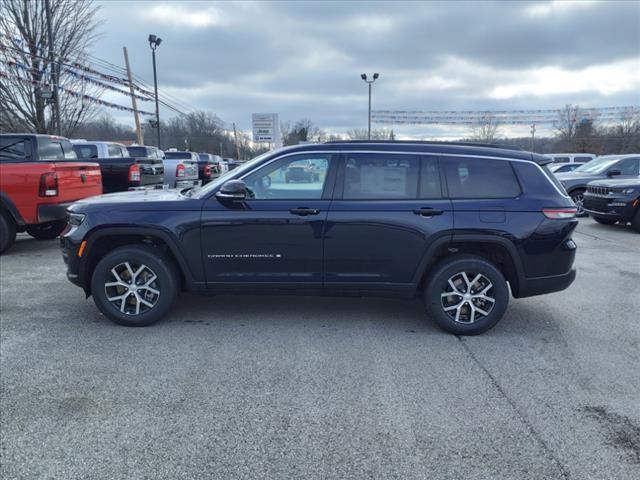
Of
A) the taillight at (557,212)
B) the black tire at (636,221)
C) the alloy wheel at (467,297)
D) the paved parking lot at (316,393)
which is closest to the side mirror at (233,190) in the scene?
the paved parking lot at (316,393)

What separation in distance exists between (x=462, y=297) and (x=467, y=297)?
5 cm

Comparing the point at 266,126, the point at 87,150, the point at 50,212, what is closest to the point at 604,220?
the point at 50,212

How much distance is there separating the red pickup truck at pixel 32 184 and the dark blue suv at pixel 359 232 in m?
3.47

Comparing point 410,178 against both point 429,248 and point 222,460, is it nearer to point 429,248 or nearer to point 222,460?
point 429,248

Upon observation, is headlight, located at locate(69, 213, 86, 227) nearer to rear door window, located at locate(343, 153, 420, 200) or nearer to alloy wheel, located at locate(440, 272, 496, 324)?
rear door window, located at locate(343, 153, 420, 200)

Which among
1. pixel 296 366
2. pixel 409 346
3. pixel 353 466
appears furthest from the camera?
pixel 409 346

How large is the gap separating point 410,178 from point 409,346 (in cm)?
157

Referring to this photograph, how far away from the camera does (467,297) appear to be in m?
4.29

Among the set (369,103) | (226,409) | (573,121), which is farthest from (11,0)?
(573,121)

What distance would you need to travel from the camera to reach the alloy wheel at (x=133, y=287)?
14.5 feet

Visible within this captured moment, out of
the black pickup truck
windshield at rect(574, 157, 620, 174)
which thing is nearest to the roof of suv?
the black pickup truck

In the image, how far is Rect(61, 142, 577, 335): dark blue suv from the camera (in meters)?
4.22

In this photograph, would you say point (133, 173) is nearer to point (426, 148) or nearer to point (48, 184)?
point (48, 184)

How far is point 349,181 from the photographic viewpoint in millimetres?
4316
